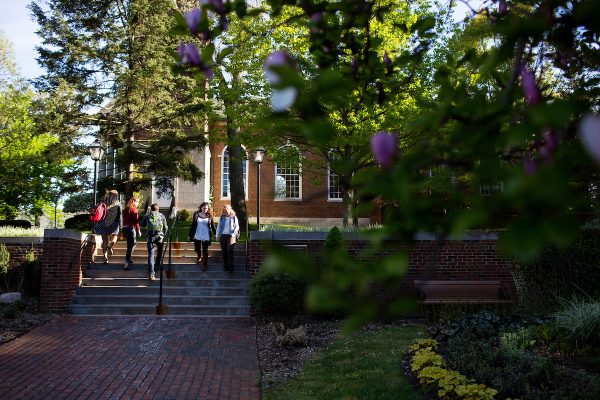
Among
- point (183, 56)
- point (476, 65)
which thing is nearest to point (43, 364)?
point (183, 56)

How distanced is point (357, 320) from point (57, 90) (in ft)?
74.0

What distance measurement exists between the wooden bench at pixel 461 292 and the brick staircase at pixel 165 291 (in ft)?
12.7

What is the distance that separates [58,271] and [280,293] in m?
5.06

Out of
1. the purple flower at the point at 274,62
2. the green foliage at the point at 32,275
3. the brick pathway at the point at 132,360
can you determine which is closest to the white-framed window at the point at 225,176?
the green foliage at the point at 32,275

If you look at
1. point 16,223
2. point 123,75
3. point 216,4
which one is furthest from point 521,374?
point 16,223

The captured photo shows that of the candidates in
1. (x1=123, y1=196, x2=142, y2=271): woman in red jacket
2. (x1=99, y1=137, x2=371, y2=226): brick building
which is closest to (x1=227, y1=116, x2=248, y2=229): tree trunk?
(x1=99, y1=137, x2=371, y2=226): brick building

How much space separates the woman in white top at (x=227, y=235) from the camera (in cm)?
1501

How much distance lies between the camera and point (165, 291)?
13.8 m

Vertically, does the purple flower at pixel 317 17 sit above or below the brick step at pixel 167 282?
above

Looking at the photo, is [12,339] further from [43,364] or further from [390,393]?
[390,393]

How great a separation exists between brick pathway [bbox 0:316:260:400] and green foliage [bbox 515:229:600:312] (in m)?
5.41

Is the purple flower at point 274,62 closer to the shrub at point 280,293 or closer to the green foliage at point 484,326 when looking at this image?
the green foliage at point 484,326

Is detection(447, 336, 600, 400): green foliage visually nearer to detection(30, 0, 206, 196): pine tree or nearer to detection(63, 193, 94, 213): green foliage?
detection(30, 0, 206, 196): pine tree

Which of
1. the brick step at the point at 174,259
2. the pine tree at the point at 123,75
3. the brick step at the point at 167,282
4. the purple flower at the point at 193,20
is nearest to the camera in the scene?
the purple flower at the point at 193,20
